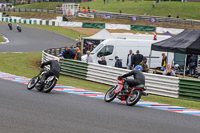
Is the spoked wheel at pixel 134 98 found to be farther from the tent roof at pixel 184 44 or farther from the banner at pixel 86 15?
the banner at pixel 86 15

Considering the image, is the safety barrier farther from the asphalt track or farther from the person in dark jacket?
the person in dark jacket

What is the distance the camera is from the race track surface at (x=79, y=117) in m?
8.71

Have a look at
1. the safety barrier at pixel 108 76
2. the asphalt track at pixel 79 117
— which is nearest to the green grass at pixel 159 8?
the safety barrier at pixel 108 76

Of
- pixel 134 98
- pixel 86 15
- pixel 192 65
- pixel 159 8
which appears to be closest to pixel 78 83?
pixel 134 98

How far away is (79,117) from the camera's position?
9.98 metres

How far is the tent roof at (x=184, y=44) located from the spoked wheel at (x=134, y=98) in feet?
23.2

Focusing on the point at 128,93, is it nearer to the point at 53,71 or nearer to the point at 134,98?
the point at 134,98

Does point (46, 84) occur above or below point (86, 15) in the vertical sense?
below

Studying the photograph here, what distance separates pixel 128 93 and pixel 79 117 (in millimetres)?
3276

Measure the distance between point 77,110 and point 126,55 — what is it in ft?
42.5

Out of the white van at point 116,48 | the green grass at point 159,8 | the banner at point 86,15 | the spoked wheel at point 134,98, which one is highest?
the green grass at point 159,8

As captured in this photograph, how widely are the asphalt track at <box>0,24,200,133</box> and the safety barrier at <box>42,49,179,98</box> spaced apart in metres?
4.14

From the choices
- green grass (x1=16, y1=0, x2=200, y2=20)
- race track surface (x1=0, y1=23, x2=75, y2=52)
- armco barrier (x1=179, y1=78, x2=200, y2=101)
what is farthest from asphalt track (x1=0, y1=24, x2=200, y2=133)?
green grass (x1=16, y1=0, x2=200, y2=20)

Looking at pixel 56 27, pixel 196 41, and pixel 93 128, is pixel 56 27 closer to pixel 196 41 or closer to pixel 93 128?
pixel 196 41
